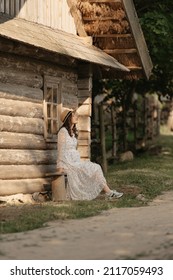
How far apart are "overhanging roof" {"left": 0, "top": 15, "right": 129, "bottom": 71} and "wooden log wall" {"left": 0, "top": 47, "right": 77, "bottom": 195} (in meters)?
0.58

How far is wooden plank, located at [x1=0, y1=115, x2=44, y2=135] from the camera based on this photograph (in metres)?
12.5

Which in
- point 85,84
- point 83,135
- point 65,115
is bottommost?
point 83,135

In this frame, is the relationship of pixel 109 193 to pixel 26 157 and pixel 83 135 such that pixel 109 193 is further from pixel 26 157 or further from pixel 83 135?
pixel 83 135

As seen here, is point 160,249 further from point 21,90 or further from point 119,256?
point 21,90

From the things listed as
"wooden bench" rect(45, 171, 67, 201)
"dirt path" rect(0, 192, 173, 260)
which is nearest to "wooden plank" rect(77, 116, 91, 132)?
"wooden bench" rect(45, 171, 67, 201)

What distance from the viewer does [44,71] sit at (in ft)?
45.5

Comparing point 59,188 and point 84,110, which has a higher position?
→ point 84,110

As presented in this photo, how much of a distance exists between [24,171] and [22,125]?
863 millimetres

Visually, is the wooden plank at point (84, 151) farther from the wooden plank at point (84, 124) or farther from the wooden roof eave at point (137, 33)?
the wooden roof eave at point (137, 33)

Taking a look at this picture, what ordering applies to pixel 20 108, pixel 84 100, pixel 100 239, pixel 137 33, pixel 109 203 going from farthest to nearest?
pixel 84 100 → pixel 137 33 → pixel 20 108 → pixel 109 203 → pixel 100 239

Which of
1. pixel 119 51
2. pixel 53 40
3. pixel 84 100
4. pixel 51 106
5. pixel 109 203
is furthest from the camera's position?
pixel 119 51

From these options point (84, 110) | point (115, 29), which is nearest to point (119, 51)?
point (115, 29)

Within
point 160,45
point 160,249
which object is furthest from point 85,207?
point 160,45

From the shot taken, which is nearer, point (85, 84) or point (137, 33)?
point (137, 33)
